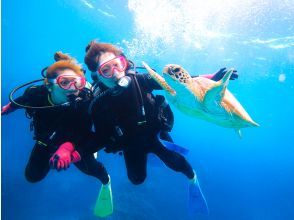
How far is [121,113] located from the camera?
11.9 ft

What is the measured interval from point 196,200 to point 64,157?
248 cm

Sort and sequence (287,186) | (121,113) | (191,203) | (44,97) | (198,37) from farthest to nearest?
(287,186), (198,37), (191,203), (44,97), (121,113)

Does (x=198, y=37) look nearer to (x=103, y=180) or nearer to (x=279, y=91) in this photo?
(x=279, y=91)

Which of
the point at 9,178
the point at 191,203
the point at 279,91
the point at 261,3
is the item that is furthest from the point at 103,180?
the point at 279,91

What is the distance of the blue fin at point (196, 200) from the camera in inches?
169

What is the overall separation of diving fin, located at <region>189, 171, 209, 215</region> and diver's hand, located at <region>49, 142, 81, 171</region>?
82.7 inches

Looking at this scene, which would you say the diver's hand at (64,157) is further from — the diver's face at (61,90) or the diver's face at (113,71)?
the diver's face at (113,71)

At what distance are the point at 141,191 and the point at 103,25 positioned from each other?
17.5 meters

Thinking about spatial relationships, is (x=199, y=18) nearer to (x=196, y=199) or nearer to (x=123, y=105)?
(x=196, y=199)

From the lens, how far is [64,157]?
316 cm

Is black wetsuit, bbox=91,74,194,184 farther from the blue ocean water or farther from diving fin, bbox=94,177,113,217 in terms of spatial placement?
the blue ocean water

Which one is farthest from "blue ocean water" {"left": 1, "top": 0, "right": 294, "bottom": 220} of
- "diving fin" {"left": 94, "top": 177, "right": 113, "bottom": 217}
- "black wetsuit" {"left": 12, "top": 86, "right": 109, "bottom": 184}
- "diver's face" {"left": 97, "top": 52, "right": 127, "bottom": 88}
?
"diver's face" {"left": 97, "top": 52, "right": 127, "bottom": 88}

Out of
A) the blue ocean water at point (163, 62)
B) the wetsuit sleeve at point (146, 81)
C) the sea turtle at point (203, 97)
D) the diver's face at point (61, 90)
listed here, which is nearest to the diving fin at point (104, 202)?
the diver's face at point (61, 90)

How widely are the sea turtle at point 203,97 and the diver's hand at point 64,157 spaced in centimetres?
154
